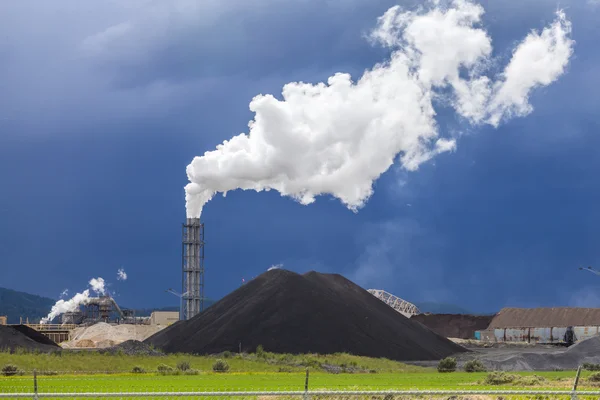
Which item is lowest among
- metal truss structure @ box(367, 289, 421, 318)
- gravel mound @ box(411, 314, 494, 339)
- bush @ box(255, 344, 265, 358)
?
bush @ box(255, 344, 265, 358)

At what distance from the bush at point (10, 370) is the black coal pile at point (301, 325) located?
26.4 meters

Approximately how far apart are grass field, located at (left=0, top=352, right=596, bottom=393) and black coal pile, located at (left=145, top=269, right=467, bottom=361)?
5.65m

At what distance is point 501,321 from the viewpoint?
378 feet

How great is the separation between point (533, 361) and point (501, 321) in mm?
63120

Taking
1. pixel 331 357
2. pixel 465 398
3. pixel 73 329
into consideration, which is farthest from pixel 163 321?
pixel 465 398

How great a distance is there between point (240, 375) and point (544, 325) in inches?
2981

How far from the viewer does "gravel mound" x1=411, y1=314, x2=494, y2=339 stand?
4968 inches

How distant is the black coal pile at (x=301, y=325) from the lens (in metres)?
65.3

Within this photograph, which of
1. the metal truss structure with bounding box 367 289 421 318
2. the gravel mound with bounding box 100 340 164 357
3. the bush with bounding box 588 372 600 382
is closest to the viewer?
the bush with bounding box 588 372 600 382

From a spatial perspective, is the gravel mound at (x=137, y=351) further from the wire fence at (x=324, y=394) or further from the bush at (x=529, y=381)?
the wire fence at (x=324, y=394)

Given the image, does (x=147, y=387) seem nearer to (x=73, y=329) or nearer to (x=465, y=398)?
(x=465, y=398)

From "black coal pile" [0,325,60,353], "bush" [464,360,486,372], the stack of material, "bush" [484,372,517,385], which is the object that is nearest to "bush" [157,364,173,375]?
"bush" [484,372,517,385]

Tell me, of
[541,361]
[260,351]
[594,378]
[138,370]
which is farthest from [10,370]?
[541,361]

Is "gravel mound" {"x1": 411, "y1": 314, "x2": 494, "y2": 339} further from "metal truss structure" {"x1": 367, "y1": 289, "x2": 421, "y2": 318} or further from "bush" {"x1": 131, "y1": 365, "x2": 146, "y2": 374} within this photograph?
"bush" {"x1": 131, "y1": 365, "x2": 146, "y2": 374}
